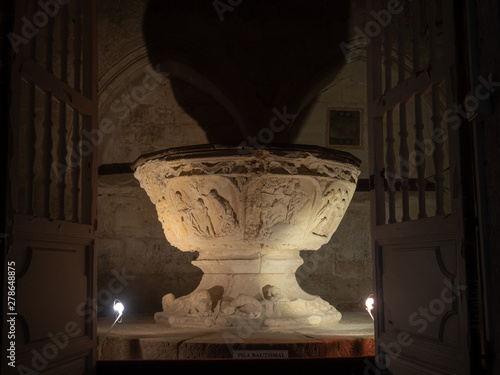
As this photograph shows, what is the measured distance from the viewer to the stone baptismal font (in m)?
3.74

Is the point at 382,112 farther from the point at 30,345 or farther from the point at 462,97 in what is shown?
the point at 30,345

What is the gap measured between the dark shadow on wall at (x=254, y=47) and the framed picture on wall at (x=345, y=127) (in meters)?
0.44

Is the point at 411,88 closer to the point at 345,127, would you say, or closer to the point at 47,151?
the point at 47,151

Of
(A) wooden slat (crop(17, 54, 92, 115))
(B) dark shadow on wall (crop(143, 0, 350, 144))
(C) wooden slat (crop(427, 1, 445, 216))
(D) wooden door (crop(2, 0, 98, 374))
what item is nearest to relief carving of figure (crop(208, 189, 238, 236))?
(D) wooden door (crop(2, 0, 98, 374))

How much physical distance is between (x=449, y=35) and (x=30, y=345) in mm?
1982

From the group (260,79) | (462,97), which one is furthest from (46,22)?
(260,79)

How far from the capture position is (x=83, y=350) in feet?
8.77

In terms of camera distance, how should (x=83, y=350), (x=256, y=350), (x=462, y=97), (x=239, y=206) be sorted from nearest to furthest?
(x=462, y=97), (x=83, y=350), (x=256, y=350), (x=239, y=206)

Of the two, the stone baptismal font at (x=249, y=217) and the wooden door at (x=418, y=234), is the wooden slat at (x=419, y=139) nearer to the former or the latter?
the wooden door at (x=418, y=234)

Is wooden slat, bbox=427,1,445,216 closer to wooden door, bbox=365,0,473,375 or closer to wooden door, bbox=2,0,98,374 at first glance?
wooden door, bbox=365,0,473,375

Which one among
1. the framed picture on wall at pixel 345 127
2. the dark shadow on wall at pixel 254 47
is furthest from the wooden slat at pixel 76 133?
the framed picture on wall at pixel 345 127

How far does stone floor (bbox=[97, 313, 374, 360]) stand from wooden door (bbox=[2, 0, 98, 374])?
0.65 metres

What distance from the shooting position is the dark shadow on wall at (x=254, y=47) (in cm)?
565

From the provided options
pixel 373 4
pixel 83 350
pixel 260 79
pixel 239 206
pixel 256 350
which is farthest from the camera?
pixel 260 79
